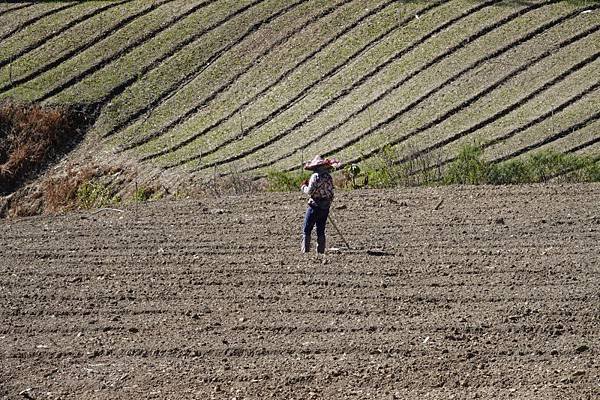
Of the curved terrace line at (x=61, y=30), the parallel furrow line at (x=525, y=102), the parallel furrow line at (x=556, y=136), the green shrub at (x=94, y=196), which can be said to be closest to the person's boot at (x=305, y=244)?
the parallel furrow line at (x=525, y=102)

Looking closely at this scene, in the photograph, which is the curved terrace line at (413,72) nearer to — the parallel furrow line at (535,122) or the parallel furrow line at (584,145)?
the parallel furrow line at (535,122)

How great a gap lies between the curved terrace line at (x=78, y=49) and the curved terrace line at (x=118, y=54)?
1.16 metres

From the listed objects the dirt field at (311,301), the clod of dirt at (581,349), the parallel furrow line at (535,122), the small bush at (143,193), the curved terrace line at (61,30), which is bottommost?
the clod of dirt at (581,349)

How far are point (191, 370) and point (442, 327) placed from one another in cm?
280

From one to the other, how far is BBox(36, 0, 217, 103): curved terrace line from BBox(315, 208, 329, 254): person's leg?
2044 cm

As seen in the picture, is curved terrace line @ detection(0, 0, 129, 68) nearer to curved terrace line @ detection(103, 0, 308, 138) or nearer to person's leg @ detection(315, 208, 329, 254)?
curved terrace line @ detection(103, 0, 308, 138)

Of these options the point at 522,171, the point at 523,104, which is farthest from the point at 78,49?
the point at 522,171

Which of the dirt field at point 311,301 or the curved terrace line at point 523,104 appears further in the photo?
the curved terrace line at point 523,104

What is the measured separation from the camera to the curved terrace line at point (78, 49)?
37.1 metres

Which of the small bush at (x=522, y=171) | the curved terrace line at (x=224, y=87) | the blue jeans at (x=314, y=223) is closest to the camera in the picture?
the blue jeans at (x=314, y=223)

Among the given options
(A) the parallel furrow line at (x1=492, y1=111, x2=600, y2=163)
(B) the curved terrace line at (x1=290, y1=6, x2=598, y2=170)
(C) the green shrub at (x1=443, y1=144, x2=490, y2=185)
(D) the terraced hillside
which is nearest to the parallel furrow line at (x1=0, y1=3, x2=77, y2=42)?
(D) the terraced hillside

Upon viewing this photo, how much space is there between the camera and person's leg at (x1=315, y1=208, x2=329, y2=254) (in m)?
16.6

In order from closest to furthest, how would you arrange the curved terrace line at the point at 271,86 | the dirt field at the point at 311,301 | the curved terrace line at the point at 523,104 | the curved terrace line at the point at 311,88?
the dirt field at the point at 311,301
the curved terrace line at the point at 523,104
the curved terrace line at the point at 311,88
the curved terrace line at the point at 271,86

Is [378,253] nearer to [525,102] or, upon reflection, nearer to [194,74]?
[525,102]
